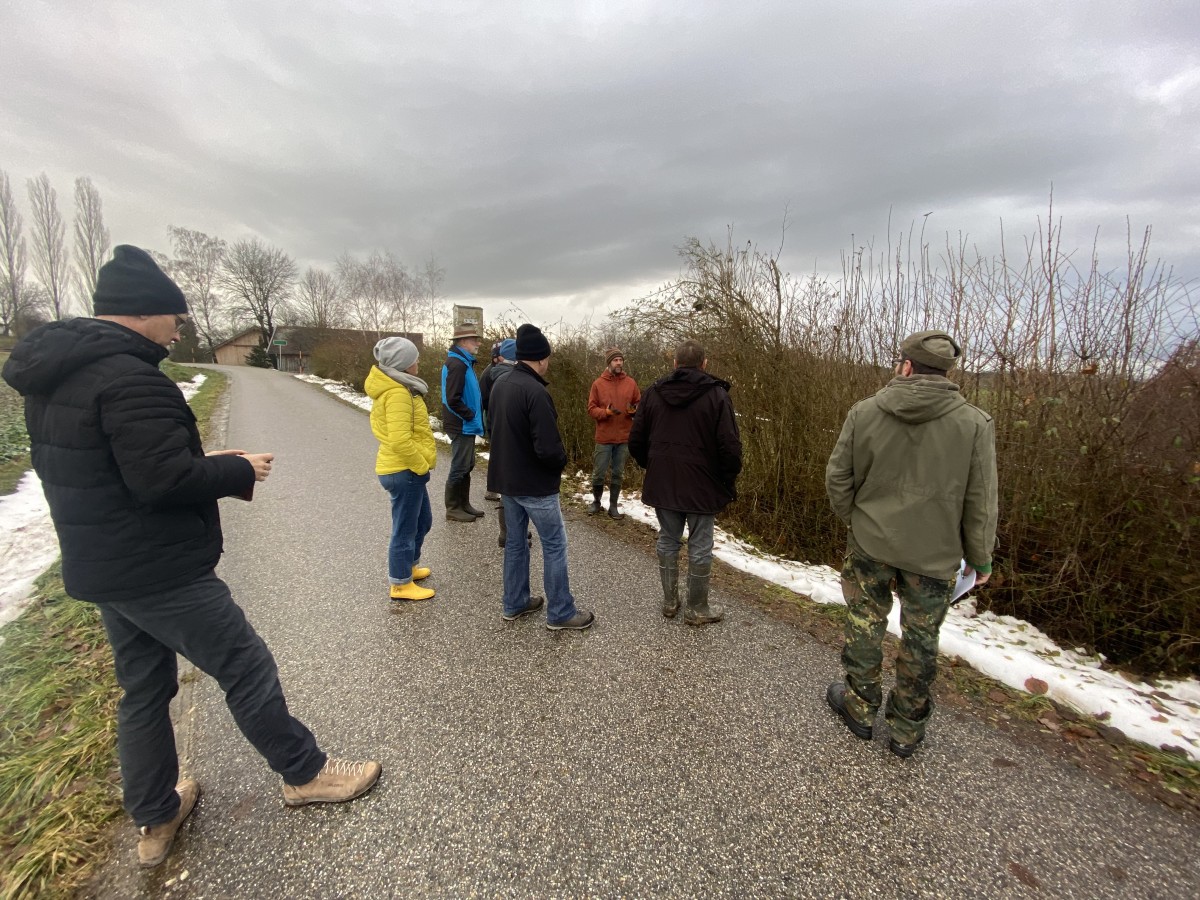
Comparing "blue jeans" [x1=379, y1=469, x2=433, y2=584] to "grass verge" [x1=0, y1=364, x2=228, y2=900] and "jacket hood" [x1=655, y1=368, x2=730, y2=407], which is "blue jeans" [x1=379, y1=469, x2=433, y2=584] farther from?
"jacket hood" [x1=655, y1=368, x2=730, y2=407]

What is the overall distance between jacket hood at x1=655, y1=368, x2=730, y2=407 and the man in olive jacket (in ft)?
3.41

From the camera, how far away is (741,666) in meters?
3.06

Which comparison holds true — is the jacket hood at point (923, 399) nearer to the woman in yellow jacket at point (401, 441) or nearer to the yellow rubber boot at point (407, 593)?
the woman in yellow jacket at point (401, 441)

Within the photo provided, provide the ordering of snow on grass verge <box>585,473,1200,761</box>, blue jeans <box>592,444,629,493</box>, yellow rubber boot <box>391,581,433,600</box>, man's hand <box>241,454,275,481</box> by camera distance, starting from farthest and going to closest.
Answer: blue jeans <box>592,444,629,493</box>
yellow rubber boot <box>391,581,433,600</box>
snow on grass verge <box>585,473,1200,761</box>
man's hand <box>241,454,275,481</box>

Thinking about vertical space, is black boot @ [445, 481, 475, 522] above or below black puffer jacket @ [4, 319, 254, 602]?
below

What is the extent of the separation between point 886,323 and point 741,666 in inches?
135

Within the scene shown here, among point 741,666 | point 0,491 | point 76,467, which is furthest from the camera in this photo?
point 0,491

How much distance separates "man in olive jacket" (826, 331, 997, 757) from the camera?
2.20 metres

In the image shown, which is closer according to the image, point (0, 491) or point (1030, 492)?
point (1030, 492)

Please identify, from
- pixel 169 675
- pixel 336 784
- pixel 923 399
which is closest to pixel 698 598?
pixel 923 399

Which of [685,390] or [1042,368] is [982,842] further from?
[1042,368]

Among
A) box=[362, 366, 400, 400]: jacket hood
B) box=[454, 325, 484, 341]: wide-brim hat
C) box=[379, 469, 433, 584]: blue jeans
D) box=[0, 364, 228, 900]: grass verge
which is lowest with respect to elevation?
box=[0, 364, 228, 900]: grass verge

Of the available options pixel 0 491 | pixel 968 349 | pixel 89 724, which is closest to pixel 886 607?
pixel 968 349

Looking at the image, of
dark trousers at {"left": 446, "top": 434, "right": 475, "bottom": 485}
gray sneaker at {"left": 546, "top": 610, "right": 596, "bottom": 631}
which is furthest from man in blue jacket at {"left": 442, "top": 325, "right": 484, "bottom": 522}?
gray sneaker at {"left": 546, "top": 610, "right": 596, "bottom": 631}
